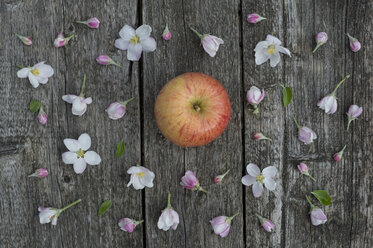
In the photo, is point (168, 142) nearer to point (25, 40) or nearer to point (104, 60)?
point (104, 60)

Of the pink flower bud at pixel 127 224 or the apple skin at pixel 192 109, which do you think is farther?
the pink flower bud at pixel 127 224

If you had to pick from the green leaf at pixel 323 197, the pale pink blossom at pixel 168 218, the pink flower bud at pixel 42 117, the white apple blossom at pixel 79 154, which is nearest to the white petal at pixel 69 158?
the white apple blossom at pixel 79 154

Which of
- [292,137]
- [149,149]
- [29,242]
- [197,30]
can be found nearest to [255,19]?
[197,30]

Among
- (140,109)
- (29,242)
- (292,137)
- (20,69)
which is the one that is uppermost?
(20,69)

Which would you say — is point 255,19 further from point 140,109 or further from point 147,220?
point 147,220

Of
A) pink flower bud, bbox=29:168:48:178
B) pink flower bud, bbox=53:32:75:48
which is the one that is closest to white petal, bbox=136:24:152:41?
pink flower bud, bbox=53:32:75:48

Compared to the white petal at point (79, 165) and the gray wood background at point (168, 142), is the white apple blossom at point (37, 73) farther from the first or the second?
the white petal at point (79, 165)

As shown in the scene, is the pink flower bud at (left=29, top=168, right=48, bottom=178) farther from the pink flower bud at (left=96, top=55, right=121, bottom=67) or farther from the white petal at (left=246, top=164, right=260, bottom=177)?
the white petal at (left=246, top=164, right=260, bottom=177)
